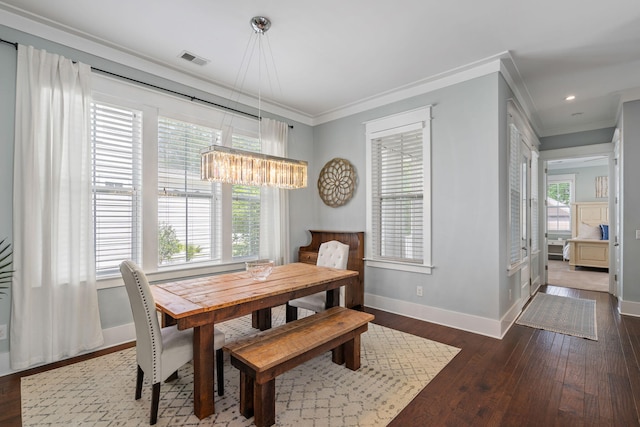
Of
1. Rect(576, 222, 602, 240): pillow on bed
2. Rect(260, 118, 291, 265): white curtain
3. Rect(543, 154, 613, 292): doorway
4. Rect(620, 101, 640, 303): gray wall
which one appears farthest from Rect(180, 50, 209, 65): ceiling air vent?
Rect(576, 222, 602, 240): pillow on bed

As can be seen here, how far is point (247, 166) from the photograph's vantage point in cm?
253

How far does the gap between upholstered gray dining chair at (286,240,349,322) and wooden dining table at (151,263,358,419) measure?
23 centimetres

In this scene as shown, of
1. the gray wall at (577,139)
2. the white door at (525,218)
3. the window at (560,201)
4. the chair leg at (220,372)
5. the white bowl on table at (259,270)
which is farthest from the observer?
the window at (560,201)

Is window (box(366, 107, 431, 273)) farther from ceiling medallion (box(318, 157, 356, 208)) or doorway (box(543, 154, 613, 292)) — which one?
doorway (box(543, 154, 613, 292))

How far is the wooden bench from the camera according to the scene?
1828 millimetres

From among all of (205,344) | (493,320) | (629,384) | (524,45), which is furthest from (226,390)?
(524,45)

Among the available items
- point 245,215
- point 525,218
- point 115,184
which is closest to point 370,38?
point 245,215

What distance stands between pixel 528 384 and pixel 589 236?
22.8ft

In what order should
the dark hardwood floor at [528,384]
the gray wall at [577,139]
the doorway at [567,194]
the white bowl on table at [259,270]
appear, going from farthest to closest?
the doorway at [567,194] < the gray wall at [577,139] < the white bowl on table at [259,270] < the dark hardwood floor at [528,384]

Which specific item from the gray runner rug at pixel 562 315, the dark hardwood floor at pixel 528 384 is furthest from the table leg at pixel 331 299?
the gray runner rug at pixel 562 315

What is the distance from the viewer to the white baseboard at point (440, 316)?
10.5ft

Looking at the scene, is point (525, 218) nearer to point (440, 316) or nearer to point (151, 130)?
point (440, 316)

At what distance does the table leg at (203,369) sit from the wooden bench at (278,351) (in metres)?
0.13

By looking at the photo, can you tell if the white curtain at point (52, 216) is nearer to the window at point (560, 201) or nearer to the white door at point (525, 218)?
the white door at point (525, 218)
